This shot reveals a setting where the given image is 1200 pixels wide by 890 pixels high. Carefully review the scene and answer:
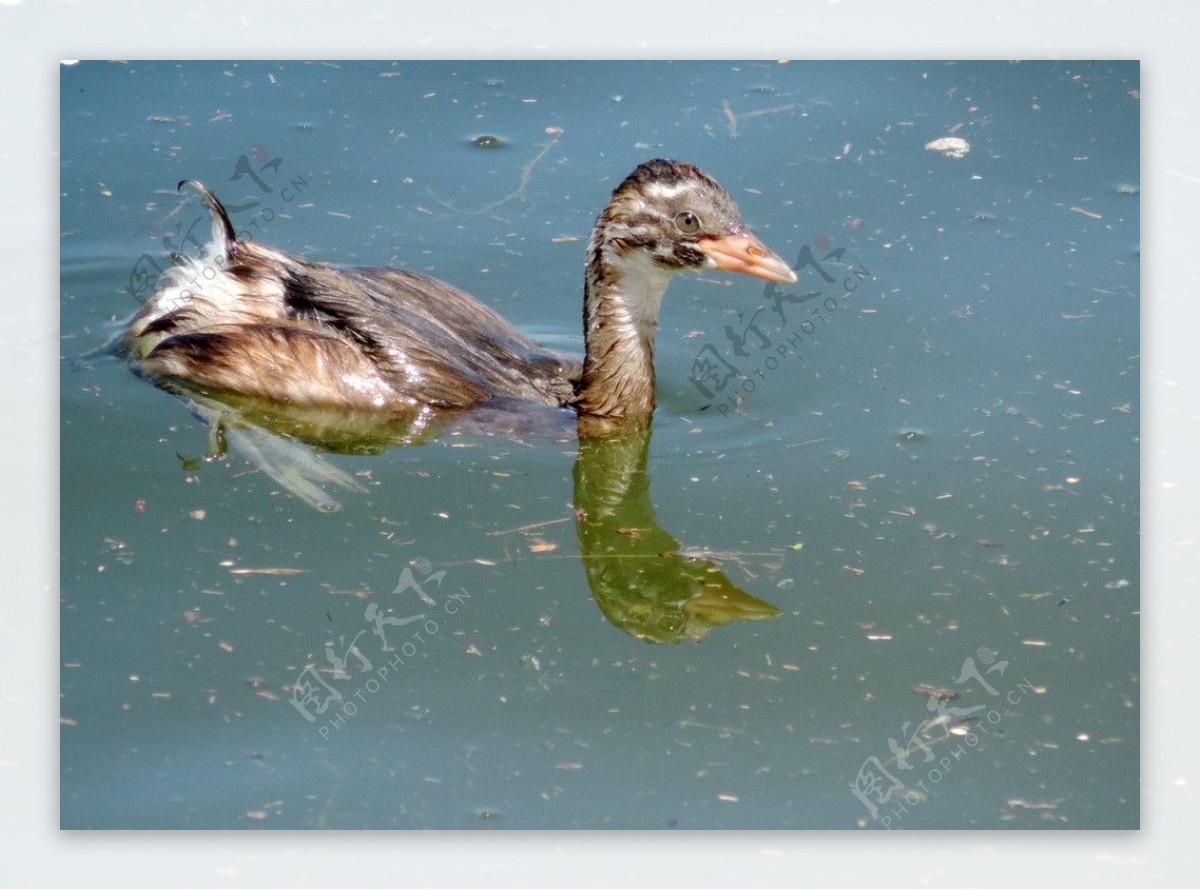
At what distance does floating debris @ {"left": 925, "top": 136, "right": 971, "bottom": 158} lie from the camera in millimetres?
9258

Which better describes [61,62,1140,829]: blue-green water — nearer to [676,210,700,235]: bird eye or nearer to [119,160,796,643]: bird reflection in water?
[119,160,796,643]: bird reflection in water

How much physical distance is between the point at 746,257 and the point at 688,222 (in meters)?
0.27

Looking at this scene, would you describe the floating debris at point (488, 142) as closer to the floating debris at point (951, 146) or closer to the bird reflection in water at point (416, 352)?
the bird reflection in water at point (416, 352)

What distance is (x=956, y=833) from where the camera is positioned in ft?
17.8

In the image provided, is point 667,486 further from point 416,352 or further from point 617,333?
point 416,352

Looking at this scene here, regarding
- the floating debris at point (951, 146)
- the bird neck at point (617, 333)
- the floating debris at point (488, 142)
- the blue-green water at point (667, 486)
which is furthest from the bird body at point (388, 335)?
the floating debris at point (951, 146)

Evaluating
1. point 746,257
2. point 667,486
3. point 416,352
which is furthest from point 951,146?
point 416,352

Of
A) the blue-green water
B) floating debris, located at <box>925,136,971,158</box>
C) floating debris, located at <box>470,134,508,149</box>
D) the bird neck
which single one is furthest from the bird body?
floating debris, located at <box>925,136,971,158</box>

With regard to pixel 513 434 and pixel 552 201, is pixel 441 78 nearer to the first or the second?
pixel 552 201

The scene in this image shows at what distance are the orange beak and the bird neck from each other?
0.35m

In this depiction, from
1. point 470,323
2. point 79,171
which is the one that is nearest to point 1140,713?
point 470,323

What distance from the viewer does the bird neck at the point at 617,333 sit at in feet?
24.8

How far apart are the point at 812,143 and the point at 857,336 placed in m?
1.64

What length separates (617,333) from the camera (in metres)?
7.59
